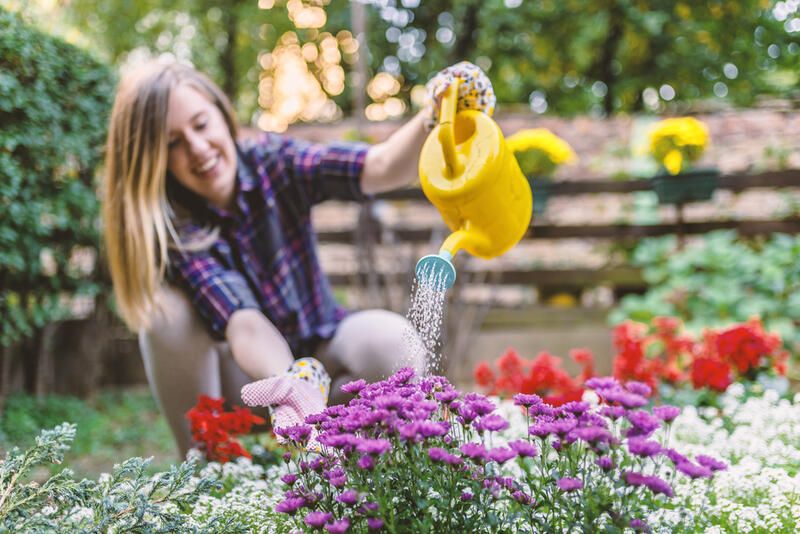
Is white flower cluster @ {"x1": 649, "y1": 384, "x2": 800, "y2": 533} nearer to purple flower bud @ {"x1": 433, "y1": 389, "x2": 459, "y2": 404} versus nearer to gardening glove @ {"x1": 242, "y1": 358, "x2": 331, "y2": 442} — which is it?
purple flower bud @ {"x1": 433, "y1": 389, "x2": 459, "y2": 404}

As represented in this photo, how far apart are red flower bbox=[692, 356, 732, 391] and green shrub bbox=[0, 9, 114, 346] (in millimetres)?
2270

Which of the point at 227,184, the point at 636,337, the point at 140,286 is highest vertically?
the point at 227,184

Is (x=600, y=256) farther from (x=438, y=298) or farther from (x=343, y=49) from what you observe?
(x=343, y=49)

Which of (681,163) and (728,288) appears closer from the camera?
(728,288)

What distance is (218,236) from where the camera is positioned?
1.89 m

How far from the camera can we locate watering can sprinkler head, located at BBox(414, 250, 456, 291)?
1.14 m

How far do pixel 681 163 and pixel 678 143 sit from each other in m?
0.11

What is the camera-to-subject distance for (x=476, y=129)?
1.40 m

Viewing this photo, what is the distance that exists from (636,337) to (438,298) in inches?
61.9

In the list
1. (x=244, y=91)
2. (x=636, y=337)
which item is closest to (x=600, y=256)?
(x=636, y=337)

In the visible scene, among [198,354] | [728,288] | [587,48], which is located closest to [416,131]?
[198,354]

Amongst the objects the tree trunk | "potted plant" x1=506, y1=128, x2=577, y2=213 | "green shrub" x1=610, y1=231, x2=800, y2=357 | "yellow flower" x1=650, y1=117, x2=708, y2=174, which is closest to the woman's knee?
"green shrub" x1=610, y1=231, x2=800, y2=357

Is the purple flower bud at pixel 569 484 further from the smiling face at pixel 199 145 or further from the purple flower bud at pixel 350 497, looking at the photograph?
the smiling face at pixel 199 145

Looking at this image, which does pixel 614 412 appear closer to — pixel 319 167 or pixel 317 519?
pixel 317 519
